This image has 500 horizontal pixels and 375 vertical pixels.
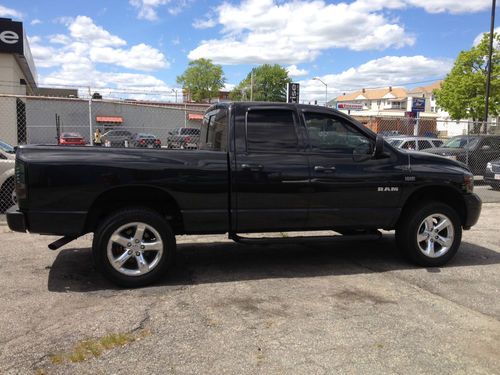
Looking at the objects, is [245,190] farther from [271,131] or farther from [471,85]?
[471,85]

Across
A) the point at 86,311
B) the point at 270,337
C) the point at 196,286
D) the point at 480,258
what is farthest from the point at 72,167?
the point at 480,258

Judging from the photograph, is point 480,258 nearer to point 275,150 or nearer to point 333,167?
point 333,167

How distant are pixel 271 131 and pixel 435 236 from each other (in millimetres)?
2402

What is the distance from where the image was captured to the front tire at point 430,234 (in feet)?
19.2

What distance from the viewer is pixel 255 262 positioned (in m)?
6.09

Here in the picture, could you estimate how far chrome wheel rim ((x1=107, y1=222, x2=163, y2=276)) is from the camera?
494 cm

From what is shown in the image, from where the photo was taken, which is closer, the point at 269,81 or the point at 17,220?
the point at 17,220

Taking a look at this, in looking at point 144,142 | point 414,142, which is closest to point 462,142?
point 414,142

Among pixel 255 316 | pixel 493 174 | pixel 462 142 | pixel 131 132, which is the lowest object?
pixel 255 316

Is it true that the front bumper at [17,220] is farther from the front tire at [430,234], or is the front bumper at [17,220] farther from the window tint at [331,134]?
the front tire at [430,234]

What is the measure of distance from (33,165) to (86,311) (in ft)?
4.91

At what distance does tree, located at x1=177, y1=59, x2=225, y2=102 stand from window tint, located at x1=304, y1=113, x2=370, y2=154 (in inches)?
3748

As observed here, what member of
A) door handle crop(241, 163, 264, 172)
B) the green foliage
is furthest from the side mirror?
the green foliage

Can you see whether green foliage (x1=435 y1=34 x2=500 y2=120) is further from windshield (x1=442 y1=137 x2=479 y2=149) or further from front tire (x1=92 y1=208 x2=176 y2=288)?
front tire (x1=92 y1=208 x2=176 y2=288)
